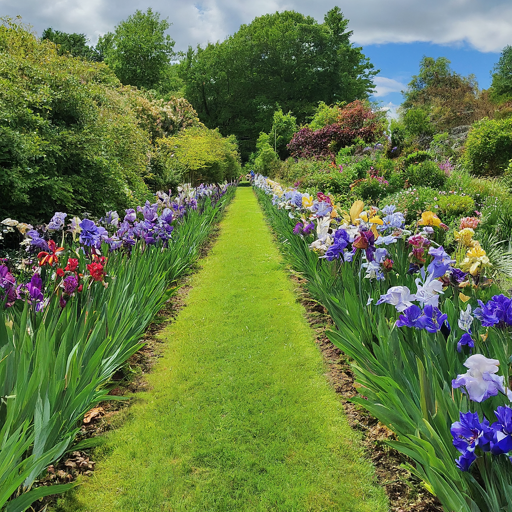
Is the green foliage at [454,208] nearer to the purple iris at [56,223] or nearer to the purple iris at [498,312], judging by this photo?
the purple iris at [498,312]

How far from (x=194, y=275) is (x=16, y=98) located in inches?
135

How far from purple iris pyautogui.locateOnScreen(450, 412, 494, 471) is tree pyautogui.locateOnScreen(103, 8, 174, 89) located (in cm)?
3855

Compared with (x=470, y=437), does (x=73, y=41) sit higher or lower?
higher

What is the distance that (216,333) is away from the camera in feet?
12.6

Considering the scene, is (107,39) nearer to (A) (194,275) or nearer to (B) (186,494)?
(A) (194,275)

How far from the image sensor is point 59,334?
2215 mm

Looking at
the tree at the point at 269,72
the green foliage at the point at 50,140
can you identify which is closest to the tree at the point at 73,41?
the tree at the point at 269,72

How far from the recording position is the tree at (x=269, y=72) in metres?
40.9

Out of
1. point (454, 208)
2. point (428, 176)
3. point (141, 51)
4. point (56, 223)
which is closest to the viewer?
point (56, 223)

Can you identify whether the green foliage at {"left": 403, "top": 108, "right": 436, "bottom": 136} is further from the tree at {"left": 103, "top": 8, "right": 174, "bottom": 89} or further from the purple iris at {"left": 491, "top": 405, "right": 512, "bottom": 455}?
the tree at {"left": 103, "top": 8, "right": 174, "bottom": 89}

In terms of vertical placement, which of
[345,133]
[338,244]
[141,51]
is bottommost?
[338,244]

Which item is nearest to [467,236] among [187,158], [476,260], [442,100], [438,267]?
[476,260]

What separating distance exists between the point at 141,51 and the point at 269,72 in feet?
51.3

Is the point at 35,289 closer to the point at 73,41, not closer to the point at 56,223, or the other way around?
the point at 56,223
